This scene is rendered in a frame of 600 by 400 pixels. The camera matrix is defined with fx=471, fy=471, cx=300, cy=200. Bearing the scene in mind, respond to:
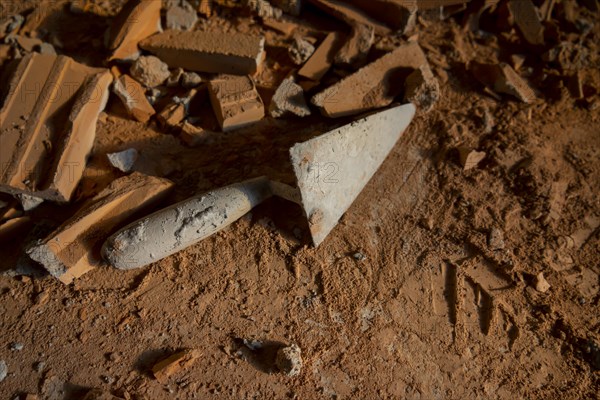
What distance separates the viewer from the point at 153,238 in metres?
2.74

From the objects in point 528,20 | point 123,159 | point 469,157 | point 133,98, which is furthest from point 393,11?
point 123,159

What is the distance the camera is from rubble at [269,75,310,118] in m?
3.36

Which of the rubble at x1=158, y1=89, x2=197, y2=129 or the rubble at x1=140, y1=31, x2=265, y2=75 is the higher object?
the rubble at x1=140, y1=31, x2=265, y2=75

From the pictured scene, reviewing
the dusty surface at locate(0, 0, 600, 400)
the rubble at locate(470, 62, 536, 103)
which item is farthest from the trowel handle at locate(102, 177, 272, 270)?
the rubble at locate(470, 62, 536, 103)

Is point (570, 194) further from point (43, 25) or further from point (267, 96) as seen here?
point (43, 25)

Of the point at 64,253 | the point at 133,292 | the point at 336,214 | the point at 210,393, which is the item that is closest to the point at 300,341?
the point at 210,393

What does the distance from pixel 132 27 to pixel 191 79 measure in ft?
1.85

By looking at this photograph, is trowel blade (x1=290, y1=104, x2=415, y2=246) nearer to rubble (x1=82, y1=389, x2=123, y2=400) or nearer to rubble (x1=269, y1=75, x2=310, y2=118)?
rubble (x1=269, y1=75, x2=310, y2=118)

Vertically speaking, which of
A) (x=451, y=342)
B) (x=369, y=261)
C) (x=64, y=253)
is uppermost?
(x=64, y=253)

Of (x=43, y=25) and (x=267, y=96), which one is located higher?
(x=43, y=25)

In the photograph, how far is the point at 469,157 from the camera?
324 centimetres

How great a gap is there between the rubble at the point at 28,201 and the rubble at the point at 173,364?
1.42 m

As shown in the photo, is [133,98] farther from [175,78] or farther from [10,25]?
[10,25]

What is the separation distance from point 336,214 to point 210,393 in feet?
4.21
